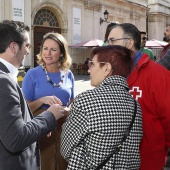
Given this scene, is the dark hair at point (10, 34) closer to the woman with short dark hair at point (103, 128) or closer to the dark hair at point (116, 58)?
the dark hair at point (116, 58)

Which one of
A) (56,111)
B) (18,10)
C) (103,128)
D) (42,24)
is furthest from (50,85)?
(42,24)

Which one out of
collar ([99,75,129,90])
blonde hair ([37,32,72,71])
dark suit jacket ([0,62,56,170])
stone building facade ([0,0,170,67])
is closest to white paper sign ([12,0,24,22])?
stone building facade ([0,0,170,67])

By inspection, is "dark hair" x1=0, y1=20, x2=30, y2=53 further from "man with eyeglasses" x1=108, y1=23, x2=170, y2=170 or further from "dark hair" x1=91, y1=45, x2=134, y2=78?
"man with eyeglasses" x1=108, y1=23, x2=170, y2=170

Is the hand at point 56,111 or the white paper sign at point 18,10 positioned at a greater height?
the white paper sign at point 18,10

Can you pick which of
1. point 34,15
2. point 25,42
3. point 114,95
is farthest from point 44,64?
point 34,15

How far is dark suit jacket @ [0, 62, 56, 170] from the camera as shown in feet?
6.06

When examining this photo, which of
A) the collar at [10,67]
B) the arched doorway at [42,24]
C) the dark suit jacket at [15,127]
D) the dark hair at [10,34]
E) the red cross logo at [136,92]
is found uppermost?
the arched doorway at [42,24]

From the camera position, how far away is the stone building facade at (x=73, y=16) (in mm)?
18281

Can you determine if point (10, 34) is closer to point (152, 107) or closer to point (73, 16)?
point (152, 107)

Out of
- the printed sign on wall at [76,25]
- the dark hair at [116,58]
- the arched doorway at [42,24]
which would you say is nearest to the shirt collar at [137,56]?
the dark hair at [116,58]

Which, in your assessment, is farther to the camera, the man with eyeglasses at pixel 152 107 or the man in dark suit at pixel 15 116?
the man with eyeglasses at pixel 152 107

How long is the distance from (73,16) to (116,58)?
1980 cm

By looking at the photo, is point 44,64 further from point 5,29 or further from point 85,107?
point 85,107

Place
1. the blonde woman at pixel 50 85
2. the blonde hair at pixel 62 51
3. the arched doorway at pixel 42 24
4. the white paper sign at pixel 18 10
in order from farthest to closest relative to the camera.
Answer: the arched doorway at pixel 42 24 < the white paper sign at pixel 18 10 < the blonde hair at pixel 62 51 < the blonde woman at pixel 50 85
